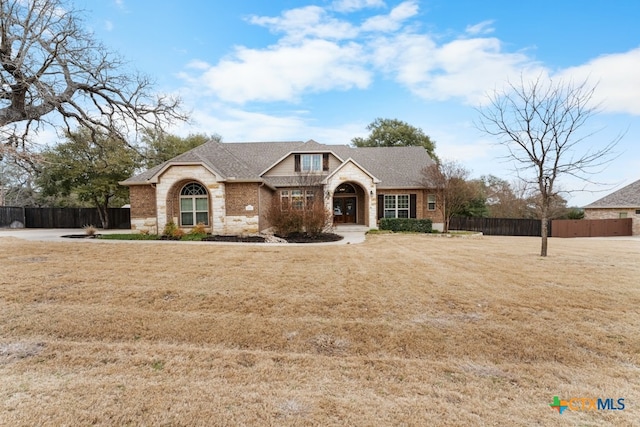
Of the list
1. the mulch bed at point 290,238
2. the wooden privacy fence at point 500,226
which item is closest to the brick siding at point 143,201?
the mulch bed at point 290,238

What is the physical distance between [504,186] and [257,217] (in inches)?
1223

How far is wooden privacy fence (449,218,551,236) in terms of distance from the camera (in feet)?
79.4

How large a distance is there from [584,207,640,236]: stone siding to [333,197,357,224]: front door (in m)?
23.1

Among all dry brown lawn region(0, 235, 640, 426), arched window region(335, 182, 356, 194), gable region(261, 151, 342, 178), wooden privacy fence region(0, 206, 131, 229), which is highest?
gable region(261, 151, 342, 178)

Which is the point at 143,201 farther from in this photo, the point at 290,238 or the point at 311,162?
the point at 311,162

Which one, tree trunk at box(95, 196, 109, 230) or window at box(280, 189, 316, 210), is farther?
tree trunk at box(95, 196, 109, 230)

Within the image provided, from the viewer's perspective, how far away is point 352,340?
417 centimetres

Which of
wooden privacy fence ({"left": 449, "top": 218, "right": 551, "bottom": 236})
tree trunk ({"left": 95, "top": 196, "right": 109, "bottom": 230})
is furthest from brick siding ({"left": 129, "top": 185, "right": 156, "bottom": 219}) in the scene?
wooden privacy fence ({"left": 449, "top": 218, "right": 551, "bottom": 236})

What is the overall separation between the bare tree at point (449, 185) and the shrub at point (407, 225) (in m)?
1.55

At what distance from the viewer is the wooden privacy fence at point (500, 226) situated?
2420 cm

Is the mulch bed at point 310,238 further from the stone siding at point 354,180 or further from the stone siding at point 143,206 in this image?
the stone siding at point 143,206

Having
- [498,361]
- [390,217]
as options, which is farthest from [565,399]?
[390,217]

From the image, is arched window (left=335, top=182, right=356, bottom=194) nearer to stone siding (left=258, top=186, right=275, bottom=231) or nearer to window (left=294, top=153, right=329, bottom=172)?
window (left=294, top=153, right=329, bottom=172)

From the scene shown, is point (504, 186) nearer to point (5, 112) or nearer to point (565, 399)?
point (565, 399)
